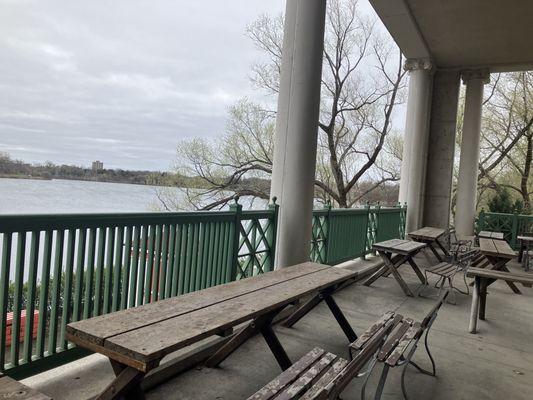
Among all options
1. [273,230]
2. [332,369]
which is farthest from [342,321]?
[332,369]

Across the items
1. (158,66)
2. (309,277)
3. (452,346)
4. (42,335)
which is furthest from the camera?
(158,66)

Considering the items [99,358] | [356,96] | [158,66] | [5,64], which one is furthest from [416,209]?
[158,66]

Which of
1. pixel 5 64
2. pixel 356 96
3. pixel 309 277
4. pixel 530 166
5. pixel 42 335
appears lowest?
pixel 42 335

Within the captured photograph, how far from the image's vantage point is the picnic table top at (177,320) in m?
1.74

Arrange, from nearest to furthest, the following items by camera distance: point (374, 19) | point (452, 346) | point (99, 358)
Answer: point (99, 358) → point (452, 346) → point (374, 19)

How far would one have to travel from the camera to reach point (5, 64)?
27828 millimetres

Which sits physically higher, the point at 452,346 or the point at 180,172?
the point at 180,172

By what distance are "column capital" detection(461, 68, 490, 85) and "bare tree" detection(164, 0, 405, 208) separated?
9546mm

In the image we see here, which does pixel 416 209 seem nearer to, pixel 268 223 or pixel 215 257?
pixel 268 223

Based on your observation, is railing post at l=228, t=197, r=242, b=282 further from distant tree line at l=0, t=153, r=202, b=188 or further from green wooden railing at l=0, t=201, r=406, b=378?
distant tree line at l=0, t=153, r=202, b=188

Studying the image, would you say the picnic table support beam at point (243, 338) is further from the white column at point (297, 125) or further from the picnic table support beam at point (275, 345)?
the white column at point (297, 125)

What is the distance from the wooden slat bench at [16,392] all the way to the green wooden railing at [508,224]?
1259cm

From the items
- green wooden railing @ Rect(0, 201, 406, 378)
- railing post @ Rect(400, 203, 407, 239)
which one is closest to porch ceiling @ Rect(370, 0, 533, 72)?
railing post @ Rect(400, 203, 407, 239)

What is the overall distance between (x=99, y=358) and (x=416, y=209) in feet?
30.6
